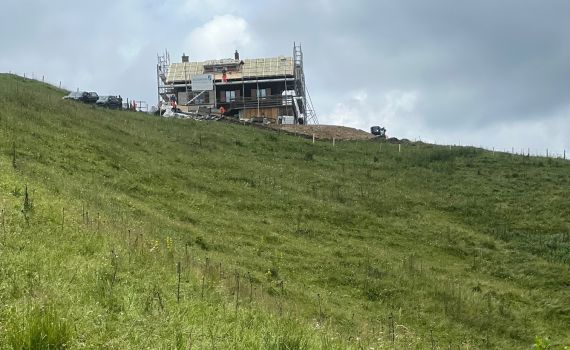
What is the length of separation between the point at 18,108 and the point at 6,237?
30.4 meters

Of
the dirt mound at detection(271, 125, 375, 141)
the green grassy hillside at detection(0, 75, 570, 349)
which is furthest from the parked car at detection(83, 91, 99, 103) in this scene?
the dirt mound at detection(271, 125, 375, 141)

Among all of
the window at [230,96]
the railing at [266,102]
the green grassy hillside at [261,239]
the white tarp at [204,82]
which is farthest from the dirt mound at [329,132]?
the white tarp at [204,82]

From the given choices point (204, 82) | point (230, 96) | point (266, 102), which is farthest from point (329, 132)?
point (204, 82)

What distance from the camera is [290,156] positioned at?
163ft

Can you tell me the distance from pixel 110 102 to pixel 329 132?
24586mm

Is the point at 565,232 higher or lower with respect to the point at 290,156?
lower

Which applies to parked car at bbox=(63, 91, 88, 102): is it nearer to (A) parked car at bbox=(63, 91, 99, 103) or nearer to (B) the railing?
(A) parked car at bbox=(63, 91, 99, 103)

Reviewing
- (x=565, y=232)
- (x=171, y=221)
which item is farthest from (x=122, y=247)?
(x=565, y=232)

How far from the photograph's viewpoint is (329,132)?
65.5 metres

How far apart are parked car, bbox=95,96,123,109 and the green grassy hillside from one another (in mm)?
9546

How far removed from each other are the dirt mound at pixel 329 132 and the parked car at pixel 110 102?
17483 mm

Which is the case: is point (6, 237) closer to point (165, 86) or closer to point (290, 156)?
point (290, 156)

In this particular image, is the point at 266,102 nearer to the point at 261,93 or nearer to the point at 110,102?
the point at 261,93

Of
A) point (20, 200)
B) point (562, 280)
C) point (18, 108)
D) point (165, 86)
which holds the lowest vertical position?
point (562, 280)
